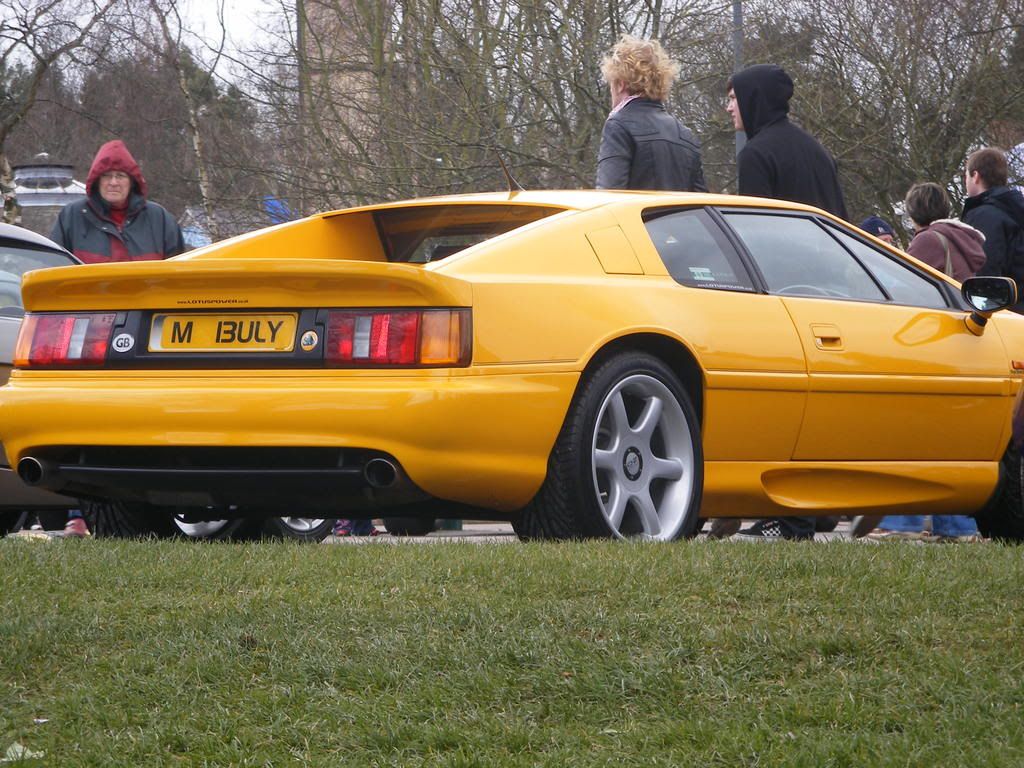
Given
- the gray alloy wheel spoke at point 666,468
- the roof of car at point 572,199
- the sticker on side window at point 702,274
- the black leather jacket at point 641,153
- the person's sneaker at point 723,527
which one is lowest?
the person's sneaker at point 723,527

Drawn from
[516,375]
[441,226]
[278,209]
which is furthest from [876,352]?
[278,209]

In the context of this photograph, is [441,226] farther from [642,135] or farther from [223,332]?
[642,135]

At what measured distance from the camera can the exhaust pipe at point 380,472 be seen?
219 inches

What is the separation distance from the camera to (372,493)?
18.5 feet

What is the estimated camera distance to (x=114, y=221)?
31.6 feet

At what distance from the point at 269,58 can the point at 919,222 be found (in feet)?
51.0

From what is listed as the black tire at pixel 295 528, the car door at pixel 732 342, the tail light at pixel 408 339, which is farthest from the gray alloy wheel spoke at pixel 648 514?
the black tire at pixel 295 528

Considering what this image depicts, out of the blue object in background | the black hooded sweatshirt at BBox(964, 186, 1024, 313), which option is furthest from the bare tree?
the black hooded sweatshirt at BBox(964, 186, 1024, 313)

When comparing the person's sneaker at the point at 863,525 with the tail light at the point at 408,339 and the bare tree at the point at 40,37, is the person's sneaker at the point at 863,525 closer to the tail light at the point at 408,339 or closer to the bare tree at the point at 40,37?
the tail light at the point at 408,339

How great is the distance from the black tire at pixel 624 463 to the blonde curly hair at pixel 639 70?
101 inches

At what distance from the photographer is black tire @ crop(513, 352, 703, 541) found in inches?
230

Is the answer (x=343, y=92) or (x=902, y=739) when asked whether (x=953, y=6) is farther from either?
(x=902, y=739)

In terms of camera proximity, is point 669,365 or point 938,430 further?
point 938,430

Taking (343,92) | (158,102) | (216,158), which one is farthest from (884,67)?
(158,102)
